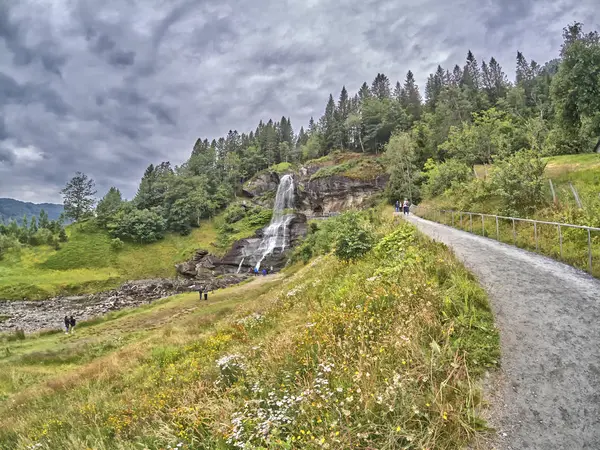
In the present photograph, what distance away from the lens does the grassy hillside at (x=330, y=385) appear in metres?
3.37

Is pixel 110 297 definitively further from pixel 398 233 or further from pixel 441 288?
pixel 441 288

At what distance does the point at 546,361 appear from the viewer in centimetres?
437

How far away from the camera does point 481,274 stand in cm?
806

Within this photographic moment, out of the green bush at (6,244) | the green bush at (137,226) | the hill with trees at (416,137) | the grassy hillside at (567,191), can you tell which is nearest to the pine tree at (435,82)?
the hill with trees at (416,137)

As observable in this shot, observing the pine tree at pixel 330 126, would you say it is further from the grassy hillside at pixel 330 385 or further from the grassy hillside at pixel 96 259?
the grassy hillside at pixel 330 385

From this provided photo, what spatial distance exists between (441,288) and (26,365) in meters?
22.5

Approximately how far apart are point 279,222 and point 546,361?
57.5 meters

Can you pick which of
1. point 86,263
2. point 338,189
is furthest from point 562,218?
point 86,263

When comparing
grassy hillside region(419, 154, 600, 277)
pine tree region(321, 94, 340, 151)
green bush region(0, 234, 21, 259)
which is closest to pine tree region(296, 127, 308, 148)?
pine tree region(321, 94, 340, 151)

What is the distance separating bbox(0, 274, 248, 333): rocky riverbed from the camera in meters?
32.0

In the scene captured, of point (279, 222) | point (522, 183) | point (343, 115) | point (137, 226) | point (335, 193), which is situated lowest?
point (522, 183)

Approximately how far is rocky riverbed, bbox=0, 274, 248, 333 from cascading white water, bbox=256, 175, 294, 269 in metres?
8.08

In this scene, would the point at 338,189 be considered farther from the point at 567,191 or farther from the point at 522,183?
the point at 522,183

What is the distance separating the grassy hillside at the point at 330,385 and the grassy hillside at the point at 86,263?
4575 cm
